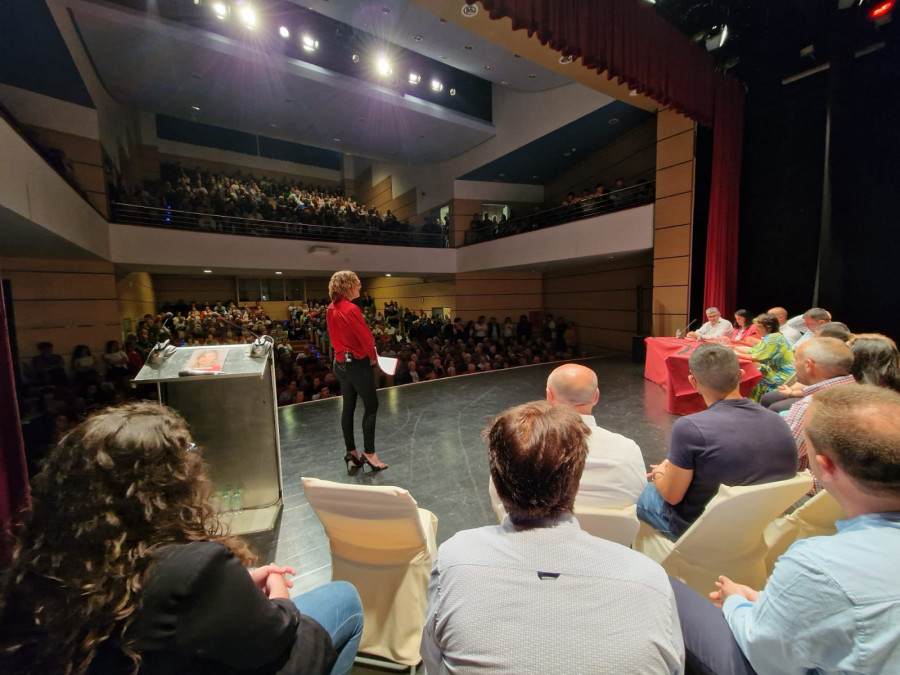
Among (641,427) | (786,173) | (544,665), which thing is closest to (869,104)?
(786,173)

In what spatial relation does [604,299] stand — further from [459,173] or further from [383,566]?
[383,566]

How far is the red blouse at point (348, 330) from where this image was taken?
2566mm

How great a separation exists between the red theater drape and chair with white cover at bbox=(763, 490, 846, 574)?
405 cm

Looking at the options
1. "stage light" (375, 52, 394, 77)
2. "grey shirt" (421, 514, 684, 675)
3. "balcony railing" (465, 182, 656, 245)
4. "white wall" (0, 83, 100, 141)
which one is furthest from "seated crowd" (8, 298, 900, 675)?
"stage light" (375, 52, 394, 77)

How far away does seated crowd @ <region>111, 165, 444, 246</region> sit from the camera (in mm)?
7738

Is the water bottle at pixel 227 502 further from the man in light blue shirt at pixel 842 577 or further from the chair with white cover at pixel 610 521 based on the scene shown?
the man in light blue shirt at pixel 842 577

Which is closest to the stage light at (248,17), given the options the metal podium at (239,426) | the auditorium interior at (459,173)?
the auditorium interior at (459,173)

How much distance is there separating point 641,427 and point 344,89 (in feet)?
27.9

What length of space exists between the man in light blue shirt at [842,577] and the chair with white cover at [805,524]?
2.03 ft

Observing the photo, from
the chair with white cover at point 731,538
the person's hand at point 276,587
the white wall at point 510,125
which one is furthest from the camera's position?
the white wall at point 510,125

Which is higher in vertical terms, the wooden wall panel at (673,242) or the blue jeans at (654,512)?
the wooden wall panel at (673,242)

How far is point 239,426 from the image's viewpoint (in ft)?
7.57

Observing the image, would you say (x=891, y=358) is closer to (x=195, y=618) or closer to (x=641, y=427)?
(x=641, y=427)

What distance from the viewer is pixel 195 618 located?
0.63 metres
